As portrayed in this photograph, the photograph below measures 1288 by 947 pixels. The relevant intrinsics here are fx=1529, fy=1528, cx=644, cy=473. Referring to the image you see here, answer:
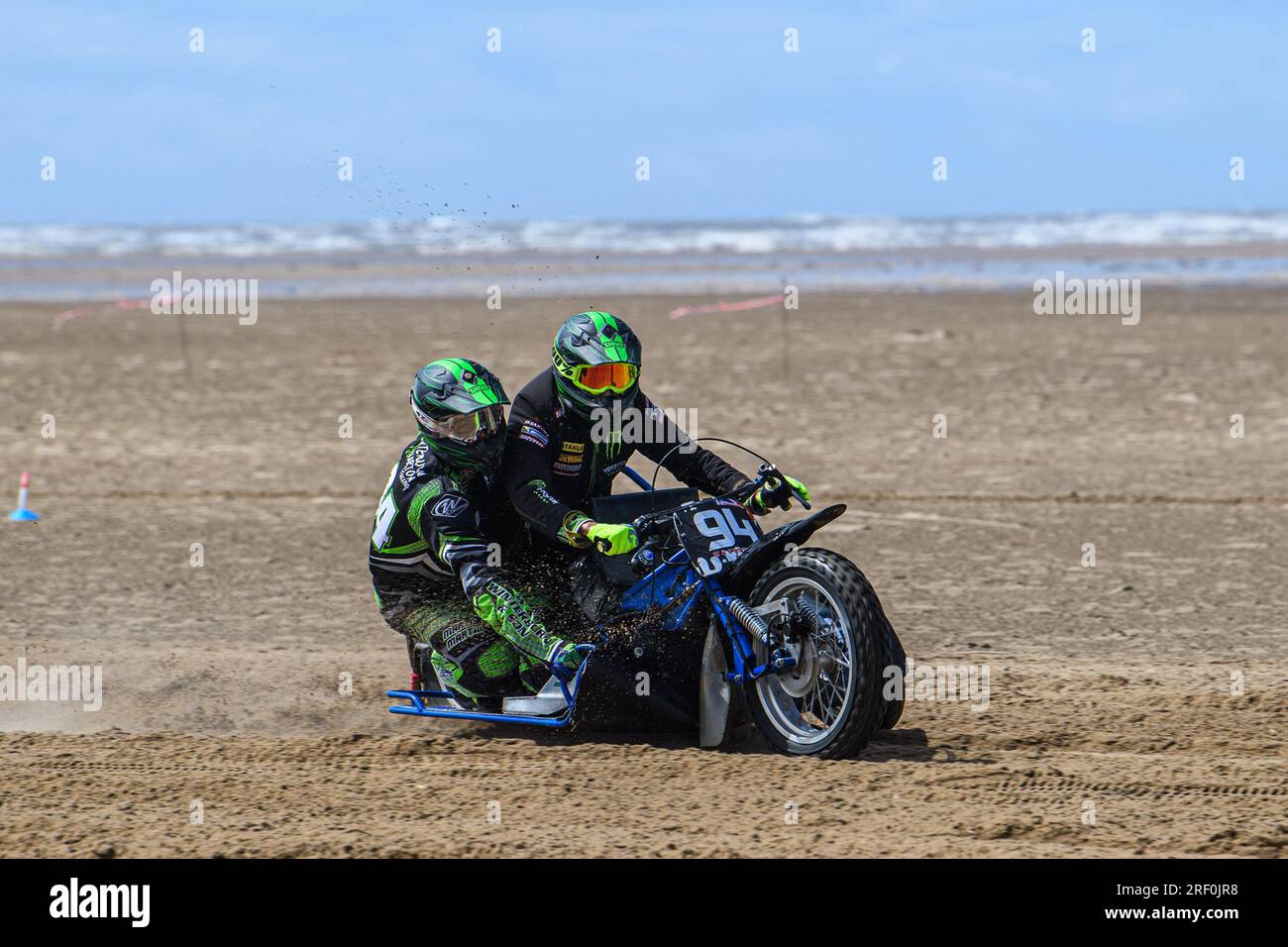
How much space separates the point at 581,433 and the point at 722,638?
129 centimetres

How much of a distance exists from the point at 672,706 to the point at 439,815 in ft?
4.52

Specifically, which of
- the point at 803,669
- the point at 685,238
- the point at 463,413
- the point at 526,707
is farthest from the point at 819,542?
the point at 685,238

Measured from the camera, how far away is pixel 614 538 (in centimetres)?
649

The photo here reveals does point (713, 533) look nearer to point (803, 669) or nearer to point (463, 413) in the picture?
point (803, 669)

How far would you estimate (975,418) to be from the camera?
57.7 feet

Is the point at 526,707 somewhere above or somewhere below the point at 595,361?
below

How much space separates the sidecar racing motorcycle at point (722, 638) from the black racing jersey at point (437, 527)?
1.53 feet

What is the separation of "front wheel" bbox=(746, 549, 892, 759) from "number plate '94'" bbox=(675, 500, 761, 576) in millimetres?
224

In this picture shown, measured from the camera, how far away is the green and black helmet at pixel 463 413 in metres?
7.04

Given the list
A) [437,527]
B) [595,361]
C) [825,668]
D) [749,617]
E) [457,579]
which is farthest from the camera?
[457,579]

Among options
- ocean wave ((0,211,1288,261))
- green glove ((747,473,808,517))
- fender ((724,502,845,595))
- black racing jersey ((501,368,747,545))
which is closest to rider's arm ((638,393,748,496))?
black racing jersey ((501,368,747,545))

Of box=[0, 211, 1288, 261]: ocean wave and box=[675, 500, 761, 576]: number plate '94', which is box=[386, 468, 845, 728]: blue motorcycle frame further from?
box=[0, 211, 1288, 261]: ocean wave

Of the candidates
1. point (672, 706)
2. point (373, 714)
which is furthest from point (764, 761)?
point (373, 714)

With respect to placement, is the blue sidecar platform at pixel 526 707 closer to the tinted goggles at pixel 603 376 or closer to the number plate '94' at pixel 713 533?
the number plate '94' at pixel 713 533
